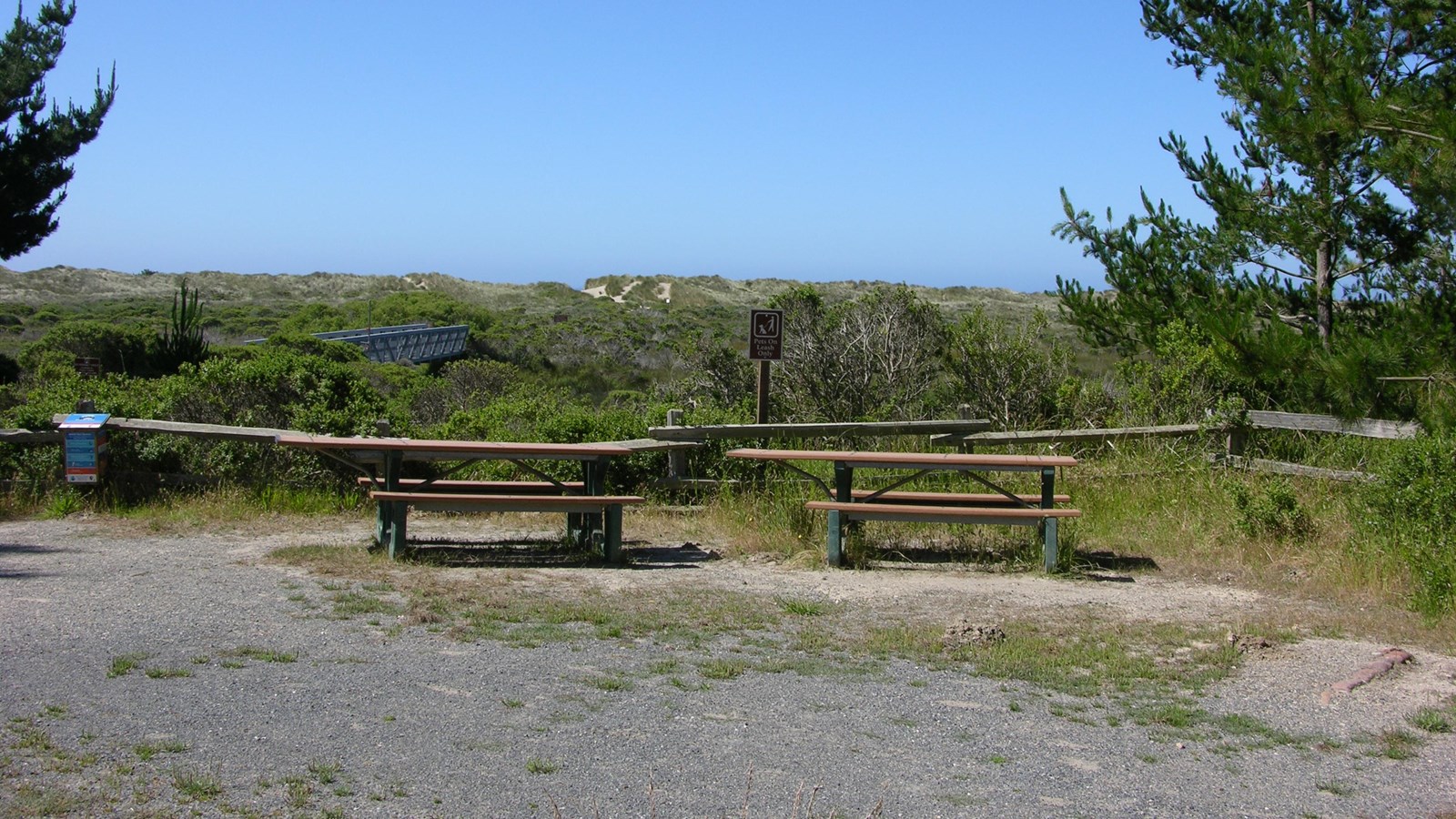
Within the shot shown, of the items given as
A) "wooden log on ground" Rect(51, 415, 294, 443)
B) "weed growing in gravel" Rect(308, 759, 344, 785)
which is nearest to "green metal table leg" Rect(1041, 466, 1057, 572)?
"weed growing in gravel" Rect(308, 759, 344, 785)

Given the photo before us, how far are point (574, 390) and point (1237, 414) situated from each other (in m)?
20.8

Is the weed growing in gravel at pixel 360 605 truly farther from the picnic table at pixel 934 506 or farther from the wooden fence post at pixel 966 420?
the wooden fence post at pixel 966 420

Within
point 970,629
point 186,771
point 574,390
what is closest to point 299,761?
point 186,771

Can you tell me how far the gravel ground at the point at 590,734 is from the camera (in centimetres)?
430

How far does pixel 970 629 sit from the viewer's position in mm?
6629

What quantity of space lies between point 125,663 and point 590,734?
2231 millimetres

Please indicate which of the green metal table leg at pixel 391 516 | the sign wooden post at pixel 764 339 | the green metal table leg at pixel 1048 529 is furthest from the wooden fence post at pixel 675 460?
the green metal table leg at pixel 1048 529

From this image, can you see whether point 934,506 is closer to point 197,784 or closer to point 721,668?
point 721,668

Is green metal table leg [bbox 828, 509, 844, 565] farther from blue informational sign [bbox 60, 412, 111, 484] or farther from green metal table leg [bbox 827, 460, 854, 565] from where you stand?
blue informational sign [bbox 60, 412, 111, 484]

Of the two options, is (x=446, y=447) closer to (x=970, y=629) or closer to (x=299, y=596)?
(x=299, y=596)

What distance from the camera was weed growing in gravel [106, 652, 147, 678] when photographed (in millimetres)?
5496

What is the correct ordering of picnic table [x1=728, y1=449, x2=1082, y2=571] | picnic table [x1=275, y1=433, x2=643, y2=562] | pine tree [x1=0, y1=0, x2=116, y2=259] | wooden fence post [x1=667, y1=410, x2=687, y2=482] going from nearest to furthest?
picnic table [x1=275, y1=433, x2=643, y2=562]
picnic table [x1=728, y1=449, x2=1082, y2=571]
wooden fence post [x1=667, y1=410, x2=687, y2=482]
pine tree [x1=0, y1=0, x2=116, y2=259]

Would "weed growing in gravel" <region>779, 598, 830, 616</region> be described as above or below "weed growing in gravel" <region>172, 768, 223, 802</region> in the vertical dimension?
above

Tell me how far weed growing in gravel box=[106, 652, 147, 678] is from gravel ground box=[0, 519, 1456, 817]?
0.11 ft
